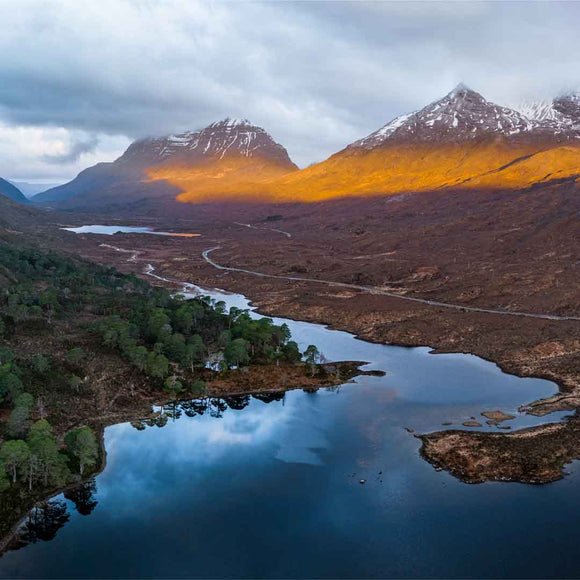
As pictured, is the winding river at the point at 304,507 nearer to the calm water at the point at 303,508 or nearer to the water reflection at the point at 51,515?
the calm water at the point at 303,508

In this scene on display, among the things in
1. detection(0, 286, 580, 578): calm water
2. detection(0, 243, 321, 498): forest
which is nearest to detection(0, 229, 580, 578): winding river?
detection(0, 286, 580, 578): calm water

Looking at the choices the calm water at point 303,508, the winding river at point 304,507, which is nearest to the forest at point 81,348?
the winding river at point 304,507

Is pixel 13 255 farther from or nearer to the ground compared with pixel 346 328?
farther from the ground

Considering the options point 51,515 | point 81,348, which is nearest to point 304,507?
point 51,515

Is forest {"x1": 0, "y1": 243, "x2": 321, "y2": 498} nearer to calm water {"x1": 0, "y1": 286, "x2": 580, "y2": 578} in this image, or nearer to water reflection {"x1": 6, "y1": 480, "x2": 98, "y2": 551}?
water reflection {"x1": 6, "y1": 480, "x2": 98, "y2": 551}

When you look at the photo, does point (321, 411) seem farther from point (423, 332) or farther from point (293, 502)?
point (423, 332)

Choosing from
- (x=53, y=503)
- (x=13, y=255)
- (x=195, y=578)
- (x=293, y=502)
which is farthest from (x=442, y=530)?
(x=13, y=255)

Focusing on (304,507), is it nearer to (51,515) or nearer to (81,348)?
(51,515)
